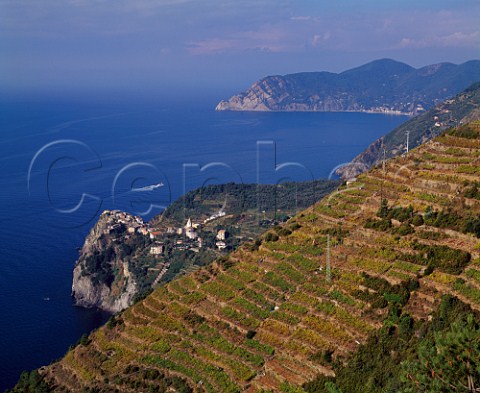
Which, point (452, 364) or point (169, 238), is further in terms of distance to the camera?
point (169, 238)

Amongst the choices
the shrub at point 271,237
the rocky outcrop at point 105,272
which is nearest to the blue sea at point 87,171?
the rocky outcrop at point 105,272

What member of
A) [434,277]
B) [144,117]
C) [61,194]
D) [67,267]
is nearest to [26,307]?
[67,267]

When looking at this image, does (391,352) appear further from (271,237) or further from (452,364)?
(271,237)

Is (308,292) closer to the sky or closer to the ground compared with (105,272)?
closer to the sky

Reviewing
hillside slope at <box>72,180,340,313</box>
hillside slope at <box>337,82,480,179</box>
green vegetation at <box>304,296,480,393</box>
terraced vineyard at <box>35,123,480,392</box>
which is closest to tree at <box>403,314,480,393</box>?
green vegetation at <box>304,296,480,393</box>

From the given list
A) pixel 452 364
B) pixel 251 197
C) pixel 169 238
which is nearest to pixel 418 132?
pixel 251 197

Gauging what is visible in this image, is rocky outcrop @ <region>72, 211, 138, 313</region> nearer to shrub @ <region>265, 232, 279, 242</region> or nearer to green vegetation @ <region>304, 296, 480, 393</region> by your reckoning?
shrub @ <region>265, 232, 279, 242</region>
